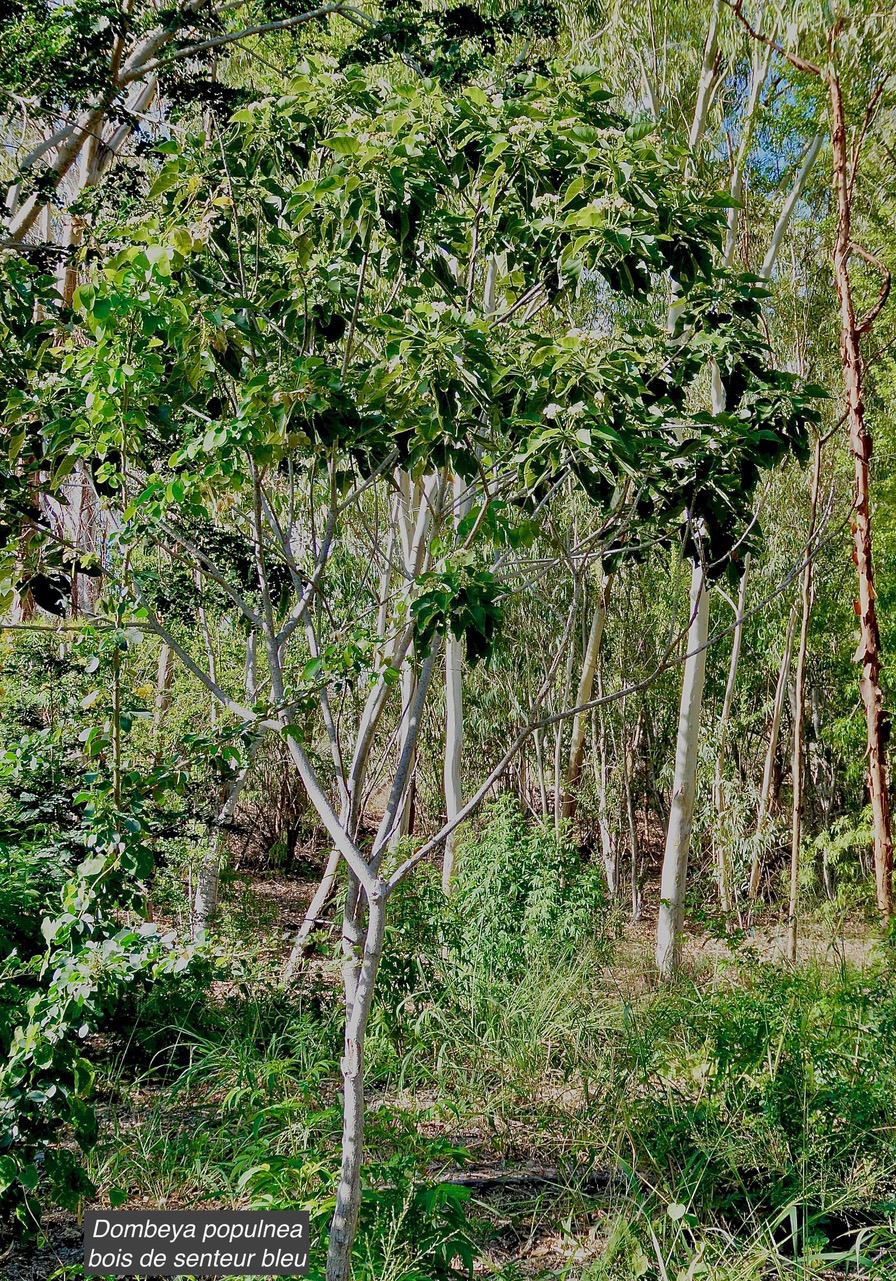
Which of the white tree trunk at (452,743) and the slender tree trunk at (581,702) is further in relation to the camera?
the slender tree trunk at (581,702)

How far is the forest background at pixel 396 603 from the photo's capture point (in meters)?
2.19

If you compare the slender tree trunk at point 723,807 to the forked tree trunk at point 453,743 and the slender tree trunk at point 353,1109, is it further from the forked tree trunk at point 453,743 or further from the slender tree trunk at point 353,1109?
the slender tree trunk at point 353,1109

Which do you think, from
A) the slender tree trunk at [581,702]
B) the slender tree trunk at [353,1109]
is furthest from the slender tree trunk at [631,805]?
the slender tree trunk at [353,1109]

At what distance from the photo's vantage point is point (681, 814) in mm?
6734

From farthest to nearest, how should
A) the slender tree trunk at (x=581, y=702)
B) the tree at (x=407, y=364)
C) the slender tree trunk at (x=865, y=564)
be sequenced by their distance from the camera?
1. the slender tree trunk at (x=581, y=702)
2. the slender tree trunk at (x=865, y=564)
3. the tree at (x=407, y=364)

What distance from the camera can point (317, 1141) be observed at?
Answer: 344 centimetres

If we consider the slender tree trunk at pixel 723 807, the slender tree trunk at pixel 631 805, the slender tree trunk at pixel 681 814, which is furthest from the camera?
the slender tree trunk at pixel 631 805

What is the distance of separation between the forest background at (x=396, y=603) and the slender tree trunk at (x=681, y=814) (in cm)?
3

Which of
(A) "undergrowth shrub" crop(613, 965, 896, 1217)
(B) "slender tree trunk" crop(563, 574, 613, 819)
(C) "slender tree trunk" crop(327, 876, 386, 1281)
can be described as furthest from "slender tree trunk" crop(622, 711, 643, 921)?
(C) "slender tree trunk" crop(327, 876, 386, 1281)

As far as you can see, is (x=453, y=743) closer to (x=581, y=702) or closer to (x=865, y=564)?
(x=581, y=702)

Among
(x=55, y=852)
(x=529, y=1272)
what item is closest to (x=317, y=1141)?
(x=529, y=1272)

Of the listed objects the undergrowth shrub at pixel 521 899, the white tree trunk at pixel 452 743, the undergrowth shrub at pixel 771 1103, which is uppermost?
the white tree trunk at pixel 452 743

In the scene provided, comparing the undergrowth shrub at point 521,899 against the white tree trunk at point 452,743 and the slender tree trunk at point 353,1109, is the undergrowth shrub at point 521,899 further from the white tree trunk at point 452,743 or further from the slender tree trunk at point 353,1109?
the slender tree trunk at point 353,1109

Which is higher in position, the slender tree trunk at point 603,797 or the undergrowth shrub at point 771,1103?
the slender tree trunk at point 603,797
